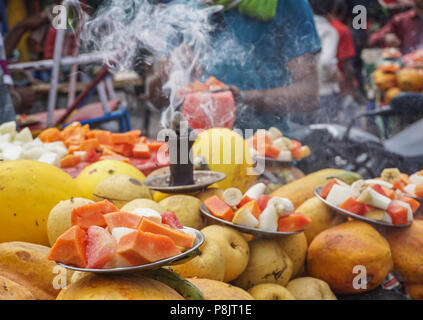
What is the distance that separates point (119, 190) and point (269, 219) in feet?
2.16

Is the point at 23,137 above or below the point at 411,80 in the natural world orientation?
below

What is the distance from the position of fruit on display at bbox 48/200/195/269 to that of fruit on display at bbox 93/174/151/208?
673 mm

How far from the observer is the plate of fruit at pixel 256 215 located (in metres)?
1.58

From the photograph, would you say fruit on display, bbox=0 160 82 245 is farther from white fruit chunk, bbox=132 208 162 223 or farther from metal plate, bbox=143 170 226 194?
white fruit chunk, bbox=132 208 162 223

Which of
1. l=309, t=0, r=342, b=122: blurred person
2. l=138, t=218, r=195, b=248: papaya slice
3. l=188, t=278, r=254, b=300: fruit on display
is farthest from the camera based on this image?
l=309, t=0, r=342, b=122: blurred person

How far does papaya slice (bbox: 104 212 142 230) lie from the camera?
108cm

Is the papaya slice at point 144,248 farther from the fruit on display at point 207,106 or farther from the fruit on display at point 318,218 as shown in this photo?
the fruit on display at point 207,106

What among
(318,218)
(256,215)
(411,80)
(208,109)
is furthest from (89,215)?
(411,80)

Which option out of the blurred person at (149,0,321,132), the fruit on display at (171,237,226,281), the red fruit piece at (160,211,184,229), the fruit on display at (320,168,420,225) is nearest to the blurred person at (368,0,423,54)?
the blurred person at (149,0,321,132)

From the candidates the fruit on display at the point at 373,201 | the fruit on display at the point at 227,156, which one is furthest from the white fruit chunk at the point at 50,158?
the fruit on display at the point at 373,201

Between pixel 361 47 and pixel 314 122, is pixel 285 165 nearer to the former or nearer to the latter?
pixel 314 122

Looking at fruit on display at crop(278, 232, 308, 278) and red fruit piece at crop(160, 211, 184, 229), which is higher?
red fruit piece at crop(160, 211, 184, 229)

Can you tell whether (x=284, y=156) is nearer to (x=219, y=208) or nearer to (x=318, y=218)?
(x=318, y=218)

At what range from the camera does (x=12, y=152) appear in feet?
7.45
